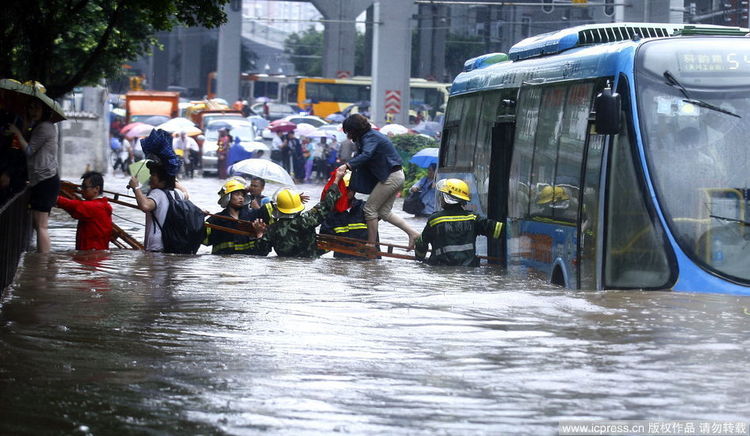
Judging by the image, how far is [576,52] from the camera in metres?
12.6

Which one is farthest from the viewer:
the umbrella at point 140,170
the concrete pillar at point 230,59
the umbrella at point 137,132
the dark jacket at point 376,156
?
the concrete pillar at point 230,59

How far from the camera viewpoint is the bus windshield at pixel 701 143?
10578 mm

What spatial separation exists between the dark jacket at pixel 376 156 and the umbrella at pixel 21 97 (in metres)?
3.36

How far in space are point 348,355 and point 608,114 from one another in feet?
12.3

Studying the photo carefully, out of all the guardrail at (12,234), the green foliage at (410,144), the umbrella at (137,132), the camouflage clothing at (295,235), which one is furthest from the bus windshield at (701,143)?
the umbrella at (137,132)

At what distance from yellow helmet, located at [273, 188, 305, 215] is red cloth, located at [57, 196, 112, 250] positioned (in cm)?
163

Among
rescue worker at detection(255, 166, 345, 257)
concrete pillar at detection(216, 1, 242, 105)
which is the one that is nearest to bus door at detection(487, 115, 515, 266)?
rescue worker at detection(255, 166, 345, 257)

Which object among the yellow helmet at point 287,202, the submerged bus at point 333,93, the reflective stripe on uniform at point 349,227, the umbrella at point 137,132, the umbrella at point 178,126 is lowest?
the reflective stripe on uniform at point 349,227

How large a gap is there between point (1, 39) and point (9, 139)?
5.93 ft

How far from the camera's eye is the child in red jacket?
12.8m

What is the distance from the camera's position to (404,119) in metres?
59.9

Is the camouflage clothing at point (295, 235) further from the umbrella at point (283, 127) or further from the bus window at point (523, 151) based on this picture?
the umbrella at point (283, 127)

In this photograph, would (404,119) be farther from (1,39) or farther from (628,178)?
(628,178)

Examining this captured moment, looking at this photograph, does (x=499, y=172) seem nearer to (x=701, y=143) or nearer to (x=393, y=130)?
(x=701, y=143)
